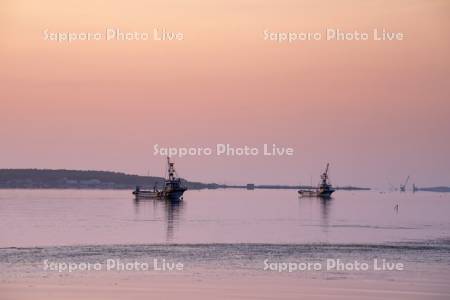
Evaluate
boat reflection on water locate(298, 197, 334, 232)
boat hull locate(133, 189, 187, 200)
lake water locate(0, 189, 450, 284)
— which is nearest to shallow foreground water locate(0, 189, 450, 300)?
lake water locate(0, 189, 450, 284)

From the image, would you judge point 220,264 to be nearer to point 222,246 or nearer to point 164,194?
point 222,246

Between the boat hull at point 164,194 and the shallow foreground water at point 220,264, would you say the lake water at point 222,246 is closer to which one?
the shallow foreground water at point 220,264

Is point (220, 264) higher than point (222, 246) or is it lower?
lower

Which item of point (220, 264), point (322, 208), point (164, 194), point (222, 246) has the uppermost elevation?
point (164, 194)

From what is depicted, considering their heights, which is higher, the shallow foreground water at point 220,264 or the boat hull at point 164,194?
the boat hull at point 164,194

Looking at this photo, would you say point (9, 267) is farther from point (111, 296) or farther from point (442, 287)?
point (442, 287)

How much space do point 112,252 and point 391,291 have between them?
51.1 ft

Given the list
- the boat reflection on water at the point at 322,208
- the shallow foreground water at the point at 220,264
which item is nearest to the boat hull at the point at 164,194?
the boat reflection on water at the point at 322,208

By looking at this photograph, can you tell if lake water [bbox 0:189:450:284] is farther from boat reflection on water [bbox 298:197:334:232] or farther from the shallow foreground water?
boat reflection on water [bbox 298:197:334:232]

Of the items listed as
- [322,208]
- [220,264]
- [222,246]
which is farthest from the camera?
[322,208]

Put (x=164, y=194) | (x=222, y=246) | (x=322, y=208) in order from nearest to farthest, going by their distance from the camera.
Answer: (x=222, y=246), (x=322, y=208), (x=164, y=194)

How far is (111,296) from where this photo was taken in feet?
89.1

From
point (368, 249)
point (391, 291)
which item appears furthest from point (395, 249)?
point (391, 291)

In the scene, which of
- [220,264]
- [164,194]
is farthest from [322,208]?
[220,264]
